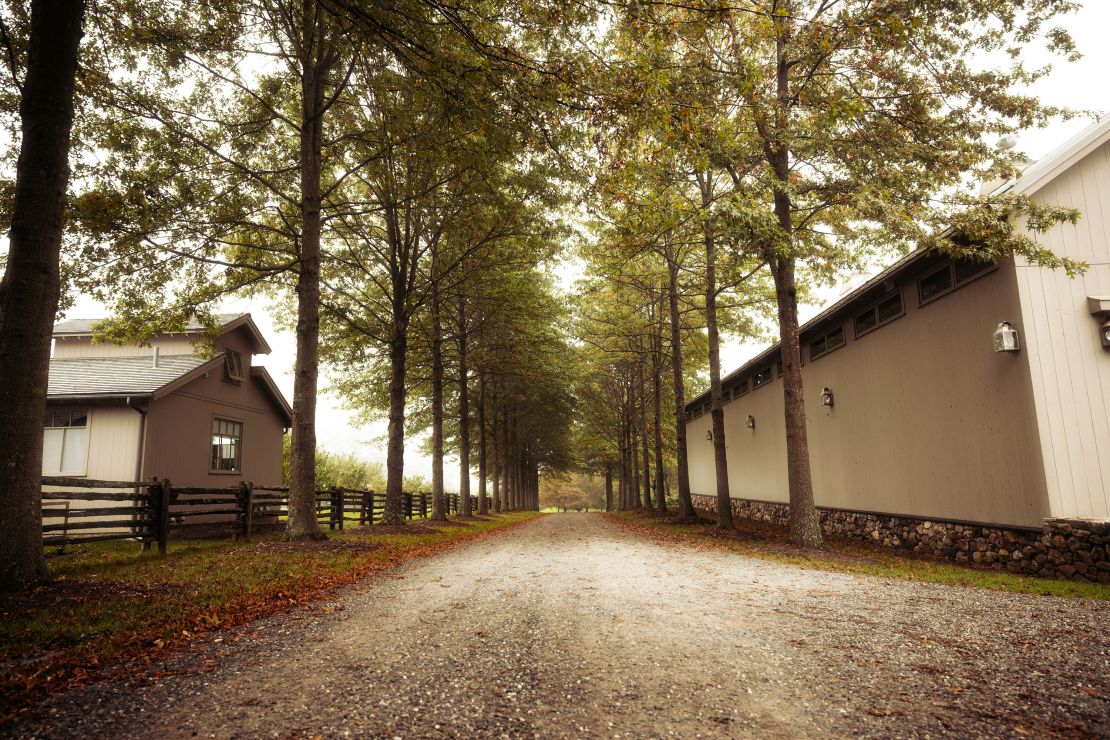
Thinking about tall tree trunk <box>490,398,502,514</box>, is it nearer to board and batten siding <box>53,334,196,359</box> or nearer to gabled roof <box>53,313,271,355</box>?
gabled roof <box>53,313,271,355</box>

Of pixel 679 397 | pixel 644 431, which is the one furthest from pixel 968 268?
pixel 644 431

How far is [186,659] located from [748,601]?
508 cm

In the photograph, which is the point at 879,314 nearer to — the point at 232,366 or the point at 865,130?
the point at 865,130

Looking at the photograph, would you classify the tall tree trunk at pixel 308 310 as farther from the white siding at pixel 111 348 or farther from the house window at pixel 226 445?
the white siding at pixel 111 348

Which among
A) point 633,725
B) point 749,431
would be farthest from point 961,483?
point 749,431

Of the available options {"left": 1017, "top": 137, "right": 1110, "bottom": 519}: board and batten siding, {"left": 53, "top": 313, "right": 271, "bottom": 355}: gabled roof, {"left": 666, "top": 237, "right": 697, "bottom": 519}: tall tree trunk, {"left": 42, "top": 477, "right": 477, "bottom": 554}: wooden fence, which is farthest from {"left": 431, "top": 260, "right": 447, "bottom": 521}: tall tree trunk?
{"left": 1017, "top": 137, "right": 1110, "bottom": 519}: board and batten siding

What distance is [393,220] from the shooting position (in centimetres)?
1595

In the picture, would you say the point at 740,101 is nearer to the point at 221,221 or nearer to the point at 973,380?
the point at 973,380

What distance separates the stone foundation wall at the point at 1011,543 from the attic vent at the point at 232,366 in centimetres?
1884

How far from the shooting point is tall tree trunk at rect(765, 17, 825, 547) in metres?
10.8

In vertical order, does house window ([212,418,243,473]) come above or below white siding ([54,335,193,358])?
below

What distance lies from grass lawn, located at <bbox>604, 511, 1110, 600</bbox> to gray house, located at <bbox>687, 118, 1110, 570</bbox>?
108 centimetres

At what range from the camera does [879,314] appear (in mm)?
12672

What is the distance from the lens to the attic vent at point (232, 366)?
17.4m
